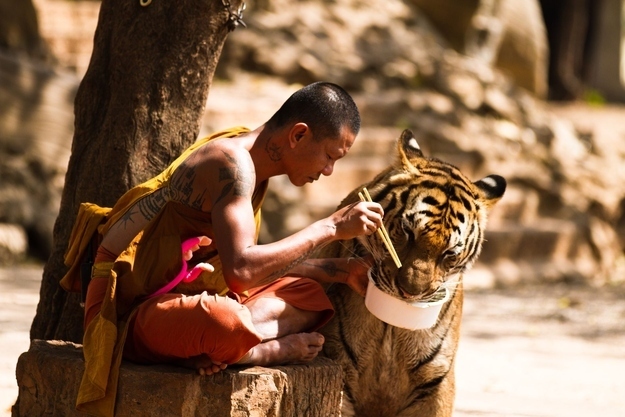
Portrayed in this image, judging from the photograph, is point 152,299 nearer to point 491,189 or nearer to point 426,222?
point 426,222

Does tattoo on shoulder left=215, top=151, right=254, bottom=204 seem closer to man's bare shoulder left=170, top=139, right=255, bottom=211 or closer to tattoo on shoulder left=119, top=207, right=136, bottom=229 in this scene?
man's bare shoulder left=170, top=139, right=255, bottom=211

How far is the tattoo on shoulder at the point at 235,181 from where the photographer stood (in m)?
3.69

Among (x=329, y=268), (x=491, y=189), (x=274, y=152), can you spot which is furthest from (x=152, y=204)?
(x=491, y=189)

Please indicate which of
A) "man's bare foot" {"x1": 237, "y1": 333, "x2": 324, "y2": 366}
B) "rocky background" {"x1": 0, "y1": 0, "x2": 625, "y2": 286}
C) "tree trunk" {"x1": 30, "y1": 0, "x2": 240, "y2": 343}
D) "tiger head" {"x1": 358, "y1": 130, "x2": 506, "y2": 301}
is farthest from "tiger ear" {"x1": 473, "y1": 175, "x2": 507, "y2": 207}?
"rocky background" {"x1": 0, "y1": 0, "x2": 625, "y2": 286}

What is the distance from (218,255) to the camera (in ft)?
12.9

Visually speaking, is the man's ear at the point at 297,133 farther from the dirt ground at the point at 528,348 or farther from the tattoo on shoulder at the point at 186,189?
the dirt ground at the point at 528,348

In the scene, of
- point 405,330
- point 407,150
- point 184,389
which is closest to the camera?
point 184,389

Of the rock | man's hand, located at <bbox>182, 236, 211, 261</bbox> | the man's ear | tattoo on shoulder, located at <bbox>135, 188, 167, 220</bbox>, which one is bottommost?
the rock

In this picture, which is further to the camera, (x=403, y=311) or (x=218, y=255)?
(x=403, y=311)

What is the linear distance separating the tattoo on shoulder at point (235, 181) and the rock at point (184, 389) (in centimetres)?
65

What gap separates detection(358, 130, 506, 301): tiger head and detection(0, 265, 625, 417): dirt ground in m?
1.55

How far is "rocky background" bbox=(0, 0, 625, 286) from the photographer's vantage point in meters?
9.66

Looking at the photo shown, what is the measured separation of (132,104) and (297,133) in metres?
1.16

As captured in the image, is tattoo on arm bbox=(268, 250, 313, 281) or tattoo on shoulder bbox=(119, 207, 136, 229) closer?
tattoo on arm bbox=(268, 250, 313, 281)
